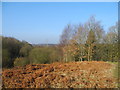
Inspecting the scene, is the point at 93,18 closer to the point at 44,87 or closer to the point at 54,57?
the point at 54,57

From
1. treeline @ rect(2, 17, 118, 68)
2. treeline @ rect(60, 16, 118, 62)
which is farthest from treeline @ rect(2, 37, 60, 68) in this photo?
treeline @ rect(60, 16, 118, 62)

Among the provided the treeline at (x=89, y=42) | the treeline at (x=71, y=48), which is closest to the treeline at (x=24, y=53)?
the treeline at (x=71, y=48)

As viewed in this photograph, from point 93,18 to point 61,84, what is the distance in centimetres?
295

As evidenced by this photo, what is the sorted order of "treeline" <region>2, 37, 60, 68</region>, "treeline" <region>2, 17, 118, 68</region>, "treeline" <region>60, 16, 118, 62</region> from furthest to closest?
"treeline" <region>60, 16, 118, 62</region> < "treeline" <region>2, 17, 118, 68</region> < "treeline" <region>2, 37, 60, 68</region>

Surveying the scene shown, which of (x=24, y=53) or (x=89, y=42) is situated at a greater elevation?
(x=89, y=42)

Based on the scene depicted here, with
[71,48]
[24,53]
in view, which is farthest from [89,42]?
[24,53]

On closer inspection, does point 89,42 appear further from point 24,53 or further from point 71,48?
point 24,53

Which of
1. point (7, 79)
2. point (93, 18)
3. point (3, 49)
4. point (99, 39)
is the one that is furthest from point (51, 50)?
point (99, 39)

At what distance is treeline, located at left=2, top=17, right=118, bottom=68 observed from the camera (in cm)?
330

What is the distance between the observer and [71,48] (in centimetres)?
480

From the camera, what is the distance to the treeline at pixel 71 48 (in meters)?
3.30

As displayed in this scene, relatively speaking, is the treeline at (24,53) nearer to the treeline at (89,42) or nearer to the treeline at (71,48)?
the treeline at (71,48)

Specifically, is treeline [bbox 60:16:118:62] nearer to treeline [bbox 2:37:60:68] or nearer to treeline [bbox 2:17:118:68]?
treeline [bbox 2:17:118:68]

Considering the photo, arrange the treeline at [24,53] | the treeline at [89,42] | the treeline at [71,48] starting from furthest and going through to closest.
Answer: the treeline at [89,42] → the treeline at [71,48] → the treeline at [24,53]
